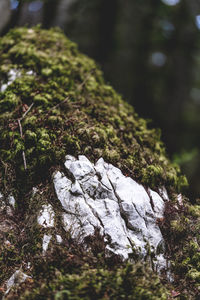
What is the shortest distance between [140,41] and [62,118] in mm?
6049

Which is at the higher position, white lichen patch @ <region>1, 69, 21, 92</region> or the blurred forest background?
the blurred forest background

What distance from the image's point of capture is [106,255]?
2.13 m

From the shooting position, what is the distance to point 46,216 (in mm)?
2383

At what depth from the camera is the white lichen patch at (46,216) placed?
7.64 feet

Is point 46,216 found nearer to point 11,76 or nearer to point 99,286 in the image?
point 99,286

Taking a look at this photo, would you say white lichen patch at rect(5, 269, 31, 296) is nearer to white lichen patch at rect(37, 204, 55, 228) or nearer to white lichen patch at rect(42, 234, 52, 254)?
white lichen patch at rect(42, 234, 52, 254)

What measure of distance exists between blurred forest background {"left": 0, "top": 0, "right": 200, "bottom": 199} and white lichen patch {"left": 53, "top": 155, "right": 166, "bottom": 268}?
257 centimetres

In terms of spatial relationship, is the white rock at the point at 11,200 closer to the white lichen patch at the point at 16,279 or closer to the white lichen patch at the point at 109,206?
the white lichen patch at the point at 109,206

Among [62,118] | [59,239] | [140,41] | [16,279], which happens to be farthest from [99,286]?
[140,41]

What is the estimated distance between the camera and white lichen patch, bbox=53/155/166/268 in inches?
89.9

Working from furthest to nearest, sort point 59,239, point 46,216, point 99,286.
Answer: point 46,216
point 59,239
point 99,286

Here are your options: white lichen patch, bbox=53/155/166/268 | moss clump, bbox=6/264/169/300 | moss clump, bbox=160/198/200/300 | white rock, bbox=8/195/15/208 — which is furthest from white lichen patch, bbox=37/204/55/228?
moss clump, bbox=160/198/200/300

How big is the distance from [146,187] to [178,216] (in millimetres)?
470

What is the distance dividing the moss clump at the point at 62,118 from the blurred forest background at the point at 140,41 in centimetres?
142
